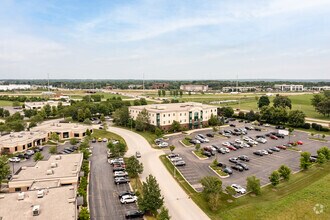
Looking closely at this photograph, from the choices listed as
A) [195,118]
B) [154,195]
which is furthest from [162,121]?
[154,195]

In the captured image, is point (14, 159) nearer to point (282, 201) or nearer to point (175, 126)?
point (175, 126)

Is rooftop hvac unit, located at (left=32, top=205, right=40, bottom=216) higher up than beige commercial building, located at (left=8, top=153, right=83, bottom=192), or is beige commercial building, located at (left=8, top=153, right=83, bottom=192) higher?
rooftop hvac unit, located at (left=32, top=205, right=40, bottom=216)

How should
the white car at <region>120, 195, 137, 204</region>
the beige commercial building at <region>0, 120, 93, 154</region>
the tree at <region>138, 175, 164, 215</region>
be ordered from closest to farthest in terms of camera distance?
the tree at <region>138, 175, 164, 215</region> < the white car at <region>120, 195, 137, 204</region> < the beige commercial building at <region>0, 120, 93, 154</region>

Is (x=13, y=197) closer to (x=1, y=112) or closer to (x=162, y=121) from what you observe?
(x=162, y=121)

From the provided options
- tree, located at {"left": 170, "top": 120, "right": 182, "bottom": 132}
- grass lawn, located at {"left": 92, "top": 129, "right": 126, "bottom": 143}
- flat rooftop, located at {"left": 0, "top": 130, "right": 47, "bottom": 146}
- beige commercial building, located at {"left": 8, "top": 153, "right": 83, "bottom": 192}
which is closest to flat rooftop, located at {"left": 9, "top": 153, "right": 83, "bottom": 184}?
beige commercial building, located at {"left": 8, "top": 153, "right": 83, "bottom": 192}

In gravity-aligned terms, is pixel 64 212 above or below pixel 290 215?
above

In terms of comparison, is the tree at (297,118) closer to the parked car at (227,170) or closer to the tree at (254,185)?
the parked car at (227,170)

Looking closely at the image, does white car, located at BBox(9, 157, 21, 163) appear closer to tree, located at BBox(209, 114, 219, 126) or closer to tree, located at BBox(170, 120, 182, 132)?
tree, located at BBox(170, 120, 182, 132)

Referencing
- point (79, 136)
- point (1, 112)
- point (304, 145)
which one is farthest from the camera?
point (1, 112)
